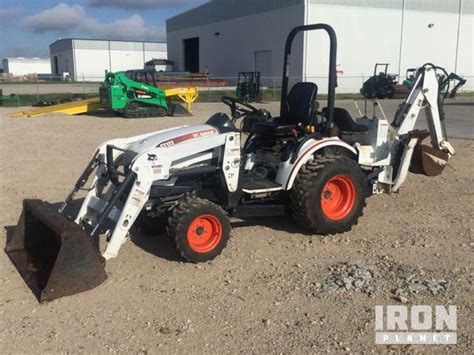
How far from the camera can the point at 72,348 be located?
11.2ft

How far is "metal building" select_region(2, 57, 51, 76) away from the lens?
315 feet

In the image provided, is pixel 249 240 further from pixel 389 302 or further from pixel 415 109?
pixel 415 109

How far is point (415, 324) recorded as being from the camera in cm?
372

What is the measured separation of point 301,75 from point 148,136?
3045 centimetres

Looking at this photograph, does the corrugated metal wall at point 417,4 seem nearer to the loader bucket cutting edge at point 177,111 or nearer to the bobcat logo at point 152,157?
the loader bucket cutting edge at point 177,111

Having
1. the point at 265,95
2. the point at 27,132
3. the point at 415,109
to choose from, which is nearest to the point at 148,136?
the point at 415,109

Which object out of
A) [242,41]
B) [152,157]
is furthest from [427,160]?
[242,41]

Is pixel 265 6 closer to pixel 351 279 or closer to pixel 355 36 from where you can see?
pixel 355 36

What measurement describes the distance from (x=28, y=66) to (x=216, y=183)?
339 ft

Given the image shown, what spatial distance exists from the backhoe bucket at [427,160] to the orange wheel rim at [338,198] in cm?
171

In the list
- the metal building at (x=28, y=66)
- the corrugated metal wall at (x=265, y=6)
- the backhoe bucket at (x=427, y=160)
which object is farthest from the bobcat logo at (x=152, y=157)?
the metal building at (x=28, y=66)

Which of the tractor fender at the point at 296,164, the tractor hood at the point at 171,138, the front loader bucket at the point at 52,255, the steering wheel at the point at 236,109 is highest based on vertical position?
the steering wheel at the point at 236,109

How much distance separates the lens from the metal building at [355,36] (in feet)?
113

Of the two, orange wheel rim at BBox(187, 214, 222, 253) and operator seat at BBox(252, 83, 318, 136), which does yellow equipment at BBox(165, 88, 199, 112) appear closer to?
operator seat at BBox(252, 83, 318, 136)
